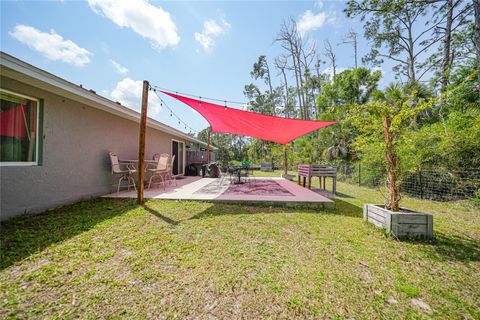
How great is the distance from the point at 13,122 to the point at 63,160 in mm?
931

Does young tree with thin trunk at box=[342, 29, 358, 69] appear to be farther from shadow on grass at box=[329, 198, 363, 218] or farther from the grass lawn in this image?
the grass lawn

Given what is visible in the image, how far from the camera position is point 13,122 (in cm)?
296

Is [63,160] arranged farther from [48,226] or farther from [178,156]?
[178,156]

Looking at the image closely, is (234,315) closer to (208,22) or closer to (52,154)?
(52,154)

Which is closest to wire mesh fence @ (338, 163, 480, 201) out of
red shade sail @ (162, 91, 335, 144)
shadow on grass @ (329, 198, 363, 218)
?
shadow on grass @ (329, 198, 363, 218)

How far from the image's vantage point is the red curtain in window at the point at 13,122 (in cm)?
283

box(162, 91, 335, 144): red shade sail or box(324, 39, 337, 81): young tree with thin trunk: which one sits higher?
box(324, 39, 337, 81): young tree with thin trunk

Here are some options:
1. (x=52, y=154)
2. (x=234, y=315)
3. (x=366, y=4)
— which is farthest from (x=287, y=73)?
(x=234, y=315)

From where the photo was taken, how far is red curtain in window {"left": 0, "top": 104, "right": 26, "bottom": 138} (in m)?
2.83

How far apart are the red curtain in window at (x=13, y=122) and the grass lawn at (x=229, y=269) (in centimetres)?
142

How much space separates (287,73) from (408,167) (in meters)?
15.3

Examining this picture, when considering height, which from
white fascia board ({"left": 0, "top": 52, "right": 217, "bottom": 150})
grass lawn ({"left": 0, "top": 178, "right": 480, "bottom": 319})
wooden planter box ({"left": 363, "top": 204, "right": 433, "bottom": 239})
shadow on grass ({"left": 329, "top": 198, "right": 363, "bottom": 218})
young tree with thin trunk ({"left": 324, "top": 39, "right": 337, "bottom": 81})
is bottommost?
grass lawn ({"left": 0, "top": 178, "right": 480, "bottom": 319})

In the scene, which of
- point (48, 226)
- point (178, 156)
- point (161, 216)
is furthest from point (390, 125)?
point (178, 156)

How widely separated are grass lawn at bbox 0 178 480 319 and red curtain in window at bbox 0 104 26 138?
1.42m
